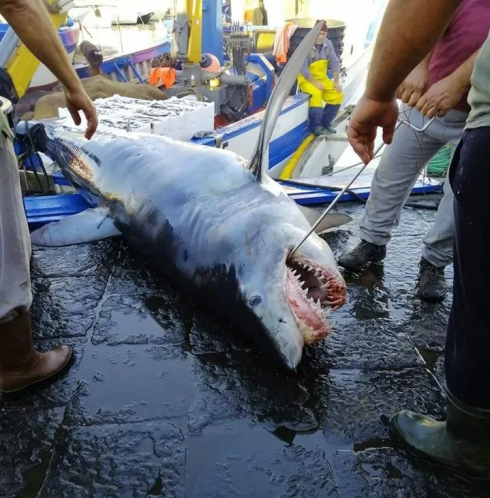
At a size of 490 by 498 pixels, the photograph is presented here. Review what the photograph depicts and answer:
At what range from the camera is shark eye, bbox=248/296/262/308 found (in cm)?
225

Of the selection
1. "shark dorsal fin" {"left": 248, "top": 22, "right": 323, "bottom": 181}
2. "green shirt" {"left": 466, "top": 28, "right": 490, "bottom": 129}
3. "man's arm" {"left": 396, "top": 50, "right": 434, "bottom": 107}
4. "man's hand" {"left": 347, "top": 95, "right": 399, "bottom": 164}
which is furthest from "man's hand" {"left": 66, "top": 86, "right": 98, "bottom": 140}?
"green shirt" {"left": 466, "top": 28, "right": 490, "bottom": 129}

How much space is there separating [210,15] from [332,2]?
12676 millimetres

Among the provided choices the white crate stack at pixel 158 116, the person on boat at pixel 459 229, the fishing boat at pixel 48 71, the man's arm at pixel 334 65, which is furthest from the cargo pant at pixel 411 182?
the fishing boat at pixel 48 71

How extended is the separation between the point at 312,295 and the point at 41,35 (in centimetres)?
178

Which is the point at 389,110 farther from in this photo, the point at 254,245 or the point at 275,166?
the point at 275,166

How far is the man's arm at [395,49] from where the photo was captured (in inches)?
54.1

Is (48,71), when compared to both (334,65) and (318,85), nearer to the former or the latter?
(318,85)

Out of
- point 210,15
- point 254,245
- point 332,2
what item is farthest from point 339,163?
point 332,2

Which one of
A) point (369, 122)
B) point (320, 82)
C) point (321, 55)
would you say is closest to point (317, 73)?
point (320, 82)

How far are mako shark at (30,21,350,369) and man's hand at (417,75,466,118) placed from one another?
0.69 metres

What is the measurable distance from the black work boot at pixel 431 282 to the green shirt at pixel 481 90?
1585mm

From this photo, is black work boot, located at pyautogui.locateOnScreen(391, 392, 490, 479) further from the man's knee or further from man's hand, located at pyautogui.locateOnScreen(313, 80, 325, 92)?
the man's knee

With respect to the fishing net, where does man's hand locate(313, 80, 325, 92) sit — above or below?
below

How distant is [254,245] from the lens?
243cm
